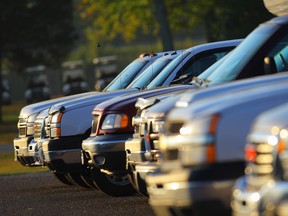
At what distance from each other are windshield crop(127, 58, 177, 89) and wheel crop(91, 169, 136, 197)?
1573 mm

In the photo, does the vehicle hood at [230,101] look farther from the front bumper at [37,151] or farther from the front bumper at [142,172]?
the front bumper at [37,151]

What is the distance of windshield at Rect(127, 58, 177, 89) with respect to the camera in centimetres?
1728

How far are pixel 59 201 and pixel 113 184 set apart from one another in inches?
40.2

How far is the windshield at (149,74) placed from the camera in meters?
17.3

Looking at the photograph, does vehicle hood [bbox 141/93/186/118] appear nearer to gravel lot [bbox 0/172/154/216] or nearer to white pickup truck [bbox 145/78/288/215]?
gravel lot [bbox 0/172/154/216]

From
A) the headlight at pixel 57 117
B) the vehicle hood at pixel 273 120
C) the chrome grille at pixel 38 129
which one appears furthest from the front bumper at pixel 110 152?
the vehicle hood at pixel 273 120

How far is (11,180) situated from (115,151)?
7537 mm

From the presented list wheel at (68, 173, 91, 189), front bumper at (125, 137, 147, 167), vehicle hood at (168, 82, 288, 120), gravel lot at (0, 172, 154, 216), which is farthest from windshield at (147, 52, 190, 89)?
vehicle hood at (168, 82, 288, 120)

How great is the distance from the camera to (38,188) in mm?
19703

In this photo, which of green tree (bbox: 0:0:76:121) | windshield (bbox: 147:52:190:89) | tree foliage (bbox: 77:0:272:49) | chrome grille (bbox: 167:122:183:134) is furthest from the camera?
green tree (bbox: 0:0:76:121)

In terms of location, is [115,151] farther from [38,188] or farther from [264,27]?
[38,188]

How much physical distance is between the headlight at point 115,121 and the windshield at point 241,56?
257 centimetres

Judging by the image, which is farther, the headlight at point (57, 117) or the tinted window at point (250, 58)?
the headlight at point (57, 117)

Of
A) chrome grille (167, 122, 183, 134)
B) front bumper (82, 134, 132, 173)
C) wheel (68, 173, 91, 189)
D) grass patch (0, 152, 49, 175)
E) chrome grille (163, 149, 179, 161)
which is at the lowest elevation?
grass patch (0, 152, 49, 175)
